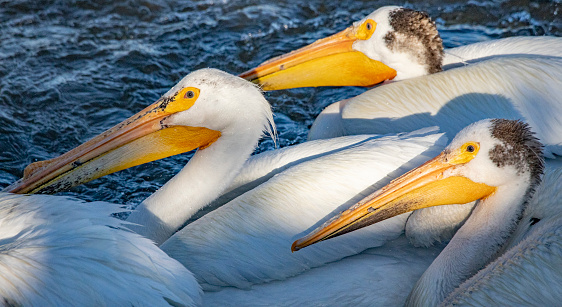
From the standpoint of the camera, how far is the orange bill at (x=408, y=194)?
2.35 metres

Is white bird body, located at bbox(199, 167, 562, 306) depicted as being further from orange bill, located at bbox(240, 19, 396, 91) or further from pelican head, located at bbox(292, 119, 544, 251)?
orange bill, located at bbox(240, 19, 396, 91)

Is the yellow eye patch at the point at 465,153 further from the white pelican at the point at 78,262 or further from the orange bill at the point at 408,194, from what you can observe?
the white pelican at the point at 78,262

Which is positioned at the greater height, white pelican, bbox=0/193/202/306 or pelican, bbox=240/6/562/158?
pelican, bbox=240/6/562/158

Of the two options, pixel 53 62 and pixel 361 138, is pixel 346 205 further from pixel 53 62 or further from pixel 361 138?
pixel 53 62

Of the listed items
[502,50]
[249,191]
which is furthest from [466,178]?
[502,50]

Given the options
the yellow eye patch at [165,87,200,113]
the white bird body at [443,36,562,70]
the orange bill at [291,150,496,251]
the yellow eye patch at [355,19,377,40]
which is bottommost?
the orange bill at [291,150,496,251]

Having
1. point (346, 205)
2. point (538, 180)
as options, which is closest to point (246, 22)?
point (346, 205)

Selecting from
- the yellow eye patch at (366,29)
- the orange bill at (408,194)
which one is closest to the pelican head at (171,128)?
A: the orange bill at (408,194)

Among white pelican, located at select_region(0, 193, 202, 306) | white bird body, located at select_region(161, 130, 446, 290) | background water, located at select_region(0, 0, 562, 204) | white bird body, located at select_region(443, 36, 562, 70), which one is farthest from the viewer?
background water, located at select_region(0, 0, 562, 204)

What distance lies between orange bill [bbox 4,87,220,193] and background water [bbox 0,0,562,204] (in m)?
0.89

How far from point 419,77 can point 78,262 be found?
6.56ft

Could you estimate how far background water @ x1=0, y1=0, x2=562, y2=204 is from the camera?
4.05 meters

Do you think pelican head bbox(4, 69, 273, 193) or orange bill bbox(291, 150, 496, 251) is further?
pelican head bbox(4, 69, 273, 193)

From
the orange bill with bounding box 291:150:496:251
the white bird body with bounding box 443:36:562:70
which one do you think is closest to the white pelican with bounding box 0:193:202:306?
Answer: the orange bill with bounding box 291:150:496:251
